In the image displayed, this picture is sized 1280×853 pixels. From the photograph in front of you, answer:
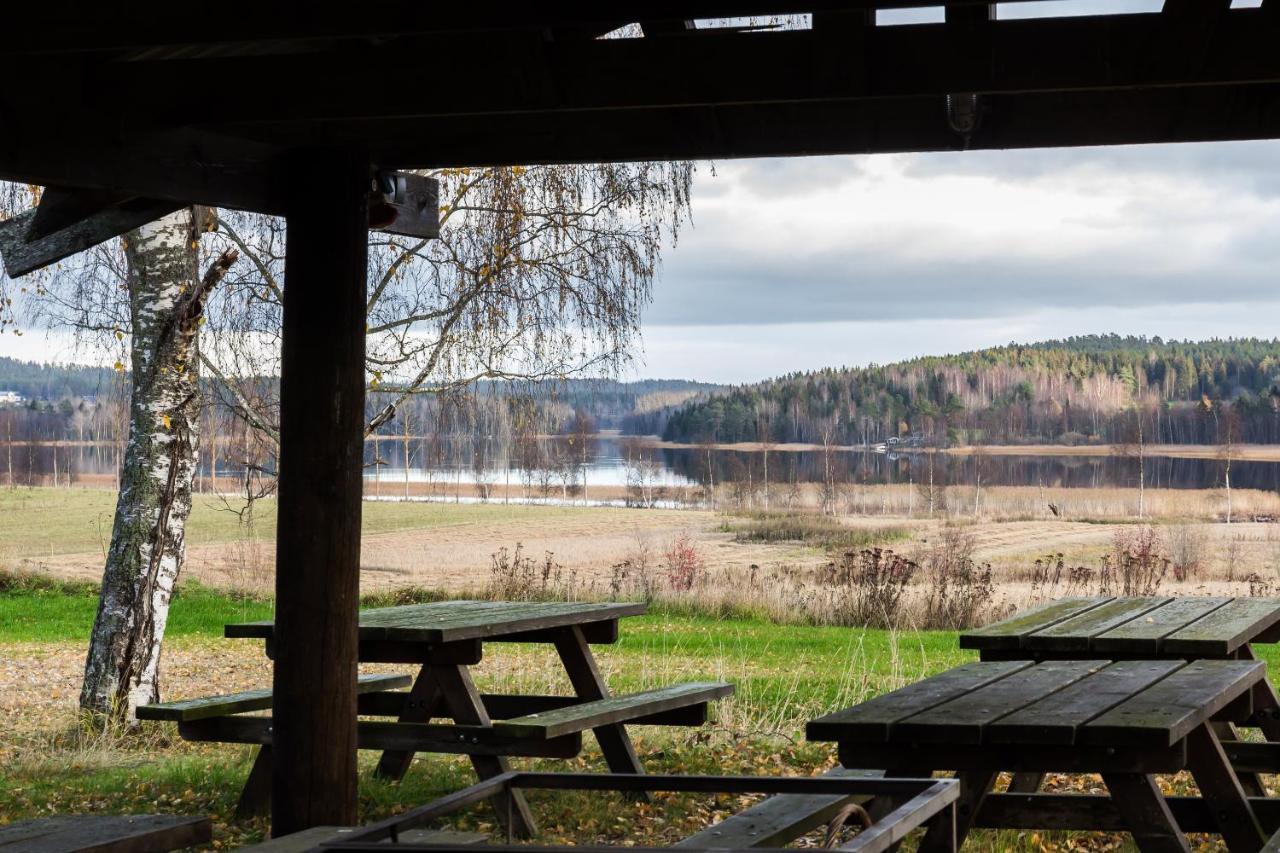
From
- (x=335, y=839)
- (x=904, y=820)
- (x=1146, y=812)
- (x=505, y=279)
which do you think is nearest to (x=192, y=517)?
(x=505, y=279)

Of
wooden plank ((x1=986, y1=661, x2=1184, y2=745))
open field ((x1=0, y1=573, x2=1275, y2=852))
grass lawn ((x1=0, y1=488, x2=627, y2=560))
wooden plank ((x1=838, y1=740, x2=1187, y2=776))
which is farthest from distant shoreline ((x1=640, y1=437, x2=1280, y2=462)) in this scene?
wooden plank ((x1=838, y1=740, x2=1187, y2=776))

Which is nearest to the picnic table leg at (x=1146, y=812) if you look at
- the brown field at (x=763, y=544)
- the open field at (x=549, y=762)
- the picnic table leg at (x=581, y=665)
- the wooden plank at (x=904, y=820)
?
the wooden plank at (x=904, y=820)

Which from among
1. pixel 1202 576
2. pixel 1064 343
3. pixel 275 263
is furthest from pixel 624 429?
pixel 275 263

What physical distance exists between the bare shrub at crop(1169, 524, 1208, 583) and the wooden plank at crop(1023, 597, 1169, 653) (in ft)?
54.5

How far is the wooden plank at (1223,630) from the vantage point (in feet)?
15.0

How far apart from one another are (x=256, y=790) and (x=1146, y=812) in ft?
11.1

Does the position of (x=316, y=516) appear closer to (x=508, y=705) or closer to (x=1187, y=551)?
(x=508, y=705)

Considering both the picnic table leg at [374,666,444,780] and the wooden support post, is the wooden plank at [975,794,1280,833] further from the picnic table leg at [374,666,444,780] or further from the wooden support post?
the picnic table leg at [374,666,444,780]

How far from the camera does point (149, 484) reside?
26.7 ft

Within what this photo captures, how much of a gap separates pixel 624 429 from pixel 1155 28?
Result: 6012cm

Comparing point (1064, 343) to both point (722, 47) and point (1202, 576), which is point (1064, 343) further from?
point (722, 47)

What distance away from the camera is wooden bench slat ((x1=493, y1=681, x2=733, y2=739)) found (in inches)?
181

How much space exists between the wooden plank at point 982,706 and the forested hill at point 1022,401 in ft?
175

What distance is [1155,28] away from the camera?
11.8ft
